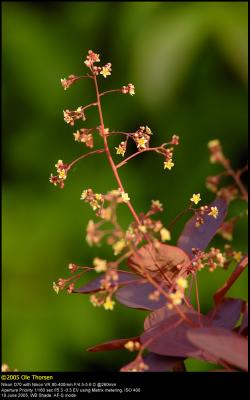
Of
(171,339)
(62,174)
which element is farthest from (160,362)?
(62,174)

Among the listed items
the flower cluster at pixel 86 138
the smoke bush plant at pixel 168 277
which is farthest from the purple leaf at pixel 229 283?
the flower cluster at pixel 86 138

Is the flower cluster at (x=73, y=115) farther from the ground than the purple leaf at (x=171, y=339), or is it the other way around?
the flower cluster at (x=73, y=115)

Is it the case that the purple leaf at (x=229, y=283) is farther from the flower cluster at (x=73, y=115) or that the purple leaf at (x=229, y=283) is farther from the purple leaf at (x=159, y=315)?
the flower cluster at (x=73, y=115)

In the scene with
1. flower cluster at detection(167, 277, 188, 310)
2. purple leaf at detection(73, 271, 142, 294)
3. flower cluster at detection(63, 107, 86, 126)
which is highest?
flower cluster at detection(63, 107, 86, 126)

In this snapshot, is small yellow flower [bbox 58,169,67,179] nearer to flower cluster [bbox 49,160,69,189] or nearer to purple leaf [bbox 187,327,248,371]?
flower cluster [bbox 49,160,69,189]

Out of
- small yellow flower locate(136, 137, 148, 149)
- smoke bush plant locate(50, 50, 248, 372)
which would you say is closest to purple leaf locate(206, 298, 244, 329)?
smoke bush plant locate(50, 50, 248, 372)

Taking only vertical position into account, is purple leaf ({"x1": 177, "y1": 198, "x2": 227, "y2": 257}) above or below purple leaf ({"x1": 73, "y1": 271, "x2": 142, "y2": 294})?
above

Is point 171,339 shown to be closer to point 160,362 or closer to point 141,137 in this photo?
point 160,362
